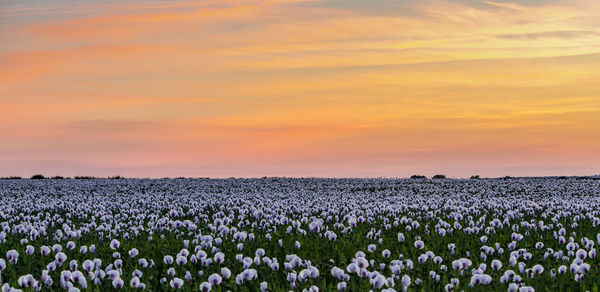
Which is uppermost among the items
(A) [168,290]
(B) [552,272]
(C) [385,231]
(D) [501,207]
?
(D) [501,207]

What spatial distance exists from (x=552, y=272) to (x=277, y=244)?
5.53m

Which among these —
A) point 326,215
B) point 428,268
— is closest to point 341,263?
point 428,268

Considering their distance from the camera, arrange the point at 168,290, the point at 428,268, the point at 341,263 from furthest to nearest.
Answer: the point at 341,263, the point at 428,268, the point at 168,290

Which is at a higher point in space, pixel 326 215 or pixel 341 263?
pixel 326 215

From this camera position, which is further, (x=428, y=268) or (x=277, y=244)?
(x=277, y=244)

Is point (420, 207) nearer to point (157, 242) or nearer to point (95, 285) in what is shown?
point (157, 242)

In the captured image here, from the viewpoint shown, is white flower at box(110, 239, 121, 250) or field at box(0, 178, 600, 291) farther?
white flower at box(110, 239, 121, 250)

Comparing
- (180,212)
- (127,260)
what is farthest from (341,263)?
(180,212)

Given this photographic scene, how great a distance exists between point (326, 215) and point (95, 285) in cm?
993

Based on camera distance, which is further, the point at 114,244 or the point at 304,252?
the point at 304,252

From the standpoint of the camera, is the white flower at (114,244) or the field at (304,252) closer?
A: the field at (304,252)

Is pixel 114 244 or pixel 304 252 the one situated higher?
pixel 304 252

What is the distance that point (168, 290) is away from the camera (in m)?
8.76

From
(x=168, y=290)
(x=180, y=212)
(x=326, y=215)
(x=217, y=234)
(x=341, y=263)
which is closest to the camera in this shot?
(x=168, y=290)
